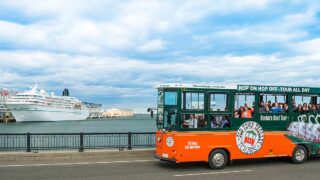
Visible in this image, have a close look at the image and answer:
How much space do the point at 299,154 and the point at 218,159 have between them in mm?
3371

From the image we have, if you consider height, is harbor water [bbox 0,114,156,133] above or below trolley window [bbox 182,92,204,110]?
below

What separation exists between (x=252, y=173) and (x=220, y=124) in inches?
74.5

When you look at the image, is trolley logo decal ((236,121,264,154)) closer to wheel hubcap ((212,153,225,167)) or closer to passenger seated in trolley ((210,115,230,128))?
passenger seated in trolley ((210,115,230,128))

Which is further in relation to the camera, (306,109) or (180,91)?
(306,109)

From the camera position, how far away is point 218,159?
13.4 metres

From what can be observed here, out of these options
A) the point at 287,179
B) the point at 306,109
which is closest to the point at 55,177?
the point at 287,179

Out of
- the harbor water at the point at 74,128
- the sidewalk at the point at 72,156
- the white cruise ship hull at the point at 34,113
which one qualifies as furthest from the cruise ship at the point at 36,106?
the sidewalk at the point at 72,156

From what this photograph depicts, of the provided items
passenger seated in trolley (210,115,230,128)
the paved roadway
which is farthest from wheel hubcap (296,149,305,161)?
passenger seated in trolley (210,115,230,128)

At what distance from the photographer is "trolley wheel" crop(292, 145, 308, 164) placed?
14.7 m

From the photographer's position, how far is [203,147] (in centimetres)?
1316

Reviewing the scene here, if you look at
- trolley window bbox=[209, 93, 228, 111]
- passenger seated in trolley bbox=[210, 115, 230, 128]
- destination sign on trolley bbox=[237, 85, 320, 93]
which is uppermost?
destination sign on trolley bbox=[237, 85, 320, 93]

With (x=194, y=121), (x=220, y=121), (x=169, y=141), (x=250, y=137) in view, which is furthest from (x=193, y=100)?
(x=250, y=137)

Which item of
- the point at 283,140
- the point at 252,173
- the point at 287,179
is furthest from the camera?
the point at 283,140

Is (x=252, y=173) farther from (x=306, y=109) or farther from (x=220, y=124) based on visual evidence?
(x=306, y=109)
